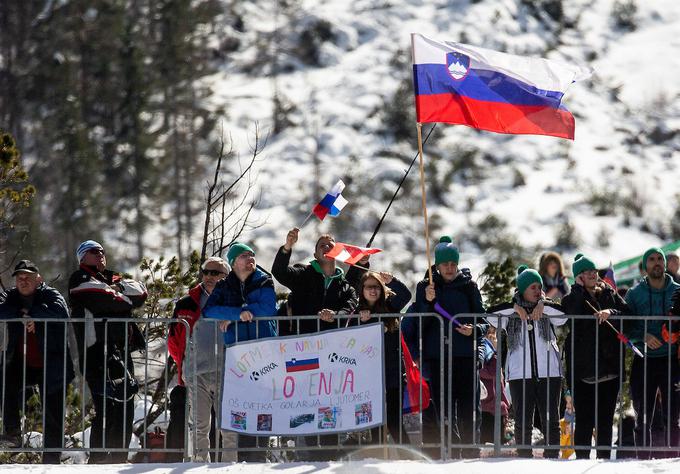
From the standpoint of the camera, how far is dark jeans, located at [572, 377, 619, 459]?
32.5 feet

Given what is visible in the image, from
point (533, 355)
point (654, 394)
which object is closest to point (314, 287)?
point (533, 355)

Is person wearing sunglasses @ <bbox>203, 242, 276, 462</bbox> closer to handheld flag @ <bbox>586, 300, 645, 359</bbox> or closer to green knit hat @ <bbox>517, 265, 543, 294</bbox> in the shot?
green knit hat @ <bbox>517, 265, 543, 294</bbox>

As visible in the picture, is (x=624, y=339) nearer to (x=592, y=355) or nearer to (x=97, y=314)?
(x=592, y=355)

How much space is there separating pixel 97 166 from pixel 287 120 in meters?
9.59

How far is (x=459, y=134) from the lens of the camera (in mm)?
50281

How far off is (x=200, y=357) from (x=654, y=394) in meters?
3.28

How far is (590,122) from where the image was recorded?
167 feet

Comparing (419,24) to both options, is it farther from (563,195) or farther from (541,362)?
(541,362)

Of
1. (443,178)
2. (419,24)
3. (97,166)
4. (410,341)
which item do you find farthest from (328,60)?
(410,341)

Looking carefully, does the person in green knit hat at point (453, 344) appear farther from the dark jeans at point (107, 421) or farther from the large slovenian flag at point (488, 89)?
the dark jeans at point (107, 421)

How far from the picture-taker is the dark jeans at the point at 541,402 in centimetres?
980

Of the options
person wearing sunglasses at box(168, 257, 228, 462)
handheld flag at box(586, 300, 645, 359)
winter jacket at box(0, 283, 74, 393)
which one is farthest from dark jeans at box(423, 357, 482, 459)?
winter jacket at box(0, 283, 74, 393)

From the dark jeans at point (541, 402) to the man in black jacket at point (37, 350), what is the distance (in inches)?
127

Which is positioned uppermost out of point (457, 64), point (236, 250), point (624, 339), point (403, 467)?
point (457, 64)
